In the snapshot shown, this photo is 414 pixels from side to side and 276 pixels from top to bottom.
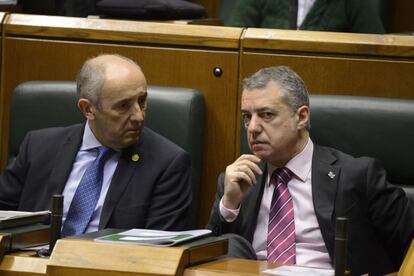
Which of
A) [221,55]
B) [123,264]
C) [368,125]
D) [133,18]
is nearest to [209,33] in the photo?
[221,55]

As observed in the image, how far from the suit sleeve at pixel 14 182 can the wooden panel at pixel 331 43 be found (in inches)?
30.8

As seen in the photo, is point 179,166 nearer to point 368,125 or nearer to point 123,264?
point 368,125

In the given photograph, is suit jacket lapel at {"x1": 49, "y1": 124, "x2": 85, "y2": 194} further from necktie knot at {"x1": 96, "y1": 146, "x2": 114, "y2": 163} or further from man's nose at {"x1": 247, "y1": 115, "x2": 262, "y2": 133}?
man's nose at {"x1": 247, "y1": 115, "x2": 262, "y2": 133}

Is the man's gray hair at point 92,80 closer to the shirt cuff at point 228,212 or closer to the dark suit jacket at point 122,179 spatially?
the dark suit jacket at point 122,179

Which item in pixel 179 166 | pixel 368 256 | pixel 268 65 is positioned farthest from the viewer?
pixel 268 65

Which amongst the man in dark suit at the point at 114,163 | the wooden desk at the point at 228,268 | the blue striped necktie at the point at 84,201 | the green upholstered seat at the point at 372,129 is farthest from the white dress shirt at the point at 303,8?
the wooden desk at the point at 228,268

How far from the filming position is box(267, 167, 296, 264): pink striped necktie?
9.57 ft

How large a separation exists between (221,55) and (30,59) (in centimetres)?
68

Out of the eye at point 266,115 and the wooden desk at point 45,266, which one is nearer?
the wooden desk at point 45,266

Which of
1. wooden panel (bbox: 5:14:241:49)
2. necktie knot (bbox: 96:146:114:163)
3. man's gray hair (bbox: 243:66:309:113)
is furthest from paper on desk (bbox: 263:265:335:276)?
wooden panel (bbox: 5:14:241:49)

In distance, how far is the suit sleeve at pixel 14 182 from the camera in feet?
10.6

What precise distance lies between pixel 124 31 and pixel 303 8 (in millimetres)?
1000

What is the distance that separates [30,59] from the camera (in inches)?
142

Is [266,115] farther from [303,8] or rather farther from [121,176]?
[303,8]
